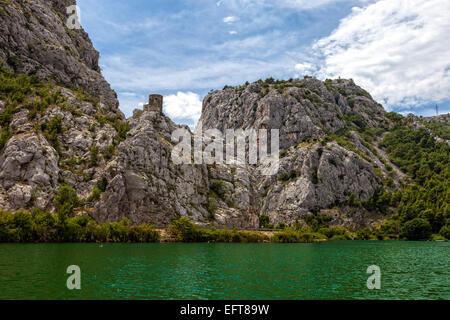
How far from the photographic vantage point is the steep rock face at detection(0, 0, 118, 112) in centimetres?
16488

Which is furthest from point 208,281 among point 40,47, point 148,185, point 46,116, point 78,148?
point 40,47

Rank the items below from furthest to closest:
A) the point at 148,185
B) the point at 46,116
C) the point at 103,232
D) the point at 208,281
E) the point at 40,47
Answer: the point at 40,47 < the point at 148,185 < the point at 46,116 < the point at 103,232 < the point at 208,281

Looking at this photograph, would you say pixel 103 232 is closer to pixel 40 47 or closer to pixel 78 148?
pixel 78 148

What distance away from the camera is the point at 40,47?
174 metres

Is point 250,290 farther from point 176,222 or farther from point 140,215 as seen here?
point 140,215

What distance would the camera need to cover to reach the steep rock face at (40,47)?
165 metres

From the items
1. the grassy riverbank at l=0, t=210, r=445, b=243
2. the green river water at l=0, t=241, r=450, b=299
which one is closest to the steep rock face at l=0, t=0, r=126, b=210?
the grassy riverbank at l=0, t=210, r=445, b=243

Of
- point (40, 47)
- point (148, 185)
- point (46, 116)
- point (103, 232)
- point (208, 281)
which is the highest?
point (40, 47)

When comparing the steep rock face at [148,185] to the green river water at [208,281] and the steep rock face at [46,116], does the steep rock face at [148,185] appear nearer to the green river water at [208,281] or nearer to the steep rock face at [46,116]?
the steep rock face at [46,116]

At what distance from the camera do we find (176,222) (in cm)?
13500

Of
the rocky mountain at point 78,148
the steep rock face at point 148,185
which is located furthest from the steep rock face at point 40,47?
the steep rock face at point 148,185

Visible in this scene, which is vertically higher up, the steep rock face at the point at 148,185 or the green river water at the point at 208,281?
the steep rock face at the point at 148,185

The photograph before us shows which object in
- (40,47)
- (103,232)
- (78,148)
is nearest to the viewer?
(103,232)
